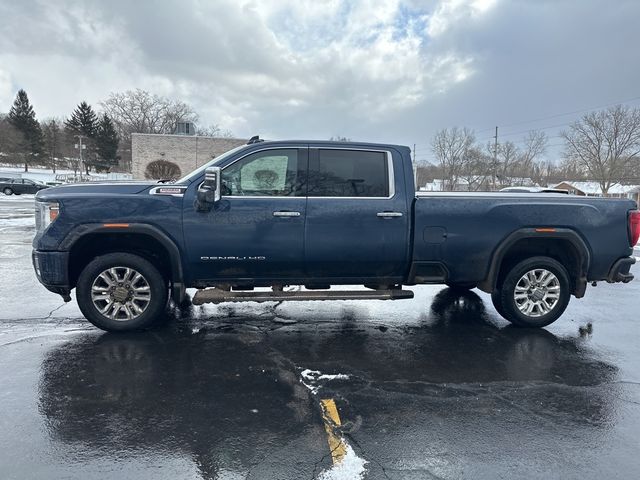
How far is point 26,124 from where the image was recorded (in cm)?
7312

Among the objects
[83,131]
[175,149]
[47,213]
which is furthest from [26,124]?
[47,213]

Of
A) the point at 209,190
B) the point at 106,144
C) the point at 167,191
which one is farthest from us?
the point at 106,144

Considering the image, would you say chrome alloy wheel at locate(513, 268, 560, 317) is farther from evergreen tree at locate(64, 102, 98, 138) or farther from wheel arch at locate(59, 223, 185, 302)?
evergreen tree at locate(64, 102, 98, 138)

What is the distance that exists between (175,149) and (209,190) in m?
28.8

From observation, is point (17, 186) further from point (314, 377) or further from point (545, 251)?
point (545, 251)

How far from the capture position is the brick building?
30891 mm

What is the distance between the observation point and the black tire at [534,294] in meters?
5.50

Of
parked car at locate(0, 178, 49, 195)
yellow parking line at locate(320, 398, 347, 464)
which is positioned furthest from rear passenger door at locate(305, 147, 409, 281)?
parked car at locate(0, 178, 49, 195)

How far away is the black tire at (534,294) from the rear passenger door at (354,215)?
1.41 metres

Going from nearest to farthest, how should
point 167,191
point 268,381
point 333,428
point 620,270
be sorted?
point 333,428, point 268,381, point 167,191, point 620,270

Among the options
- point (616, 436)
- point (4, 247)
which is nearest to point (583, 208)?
point (616, 436)

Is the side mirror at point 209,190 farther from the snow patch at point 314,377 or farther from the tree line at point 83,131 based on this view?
the tree line at point 83,131

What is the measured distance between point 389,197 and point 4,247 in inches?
415

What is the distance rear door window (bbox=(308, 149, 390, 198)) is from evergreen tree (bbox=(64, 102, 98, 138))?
3434 inches
